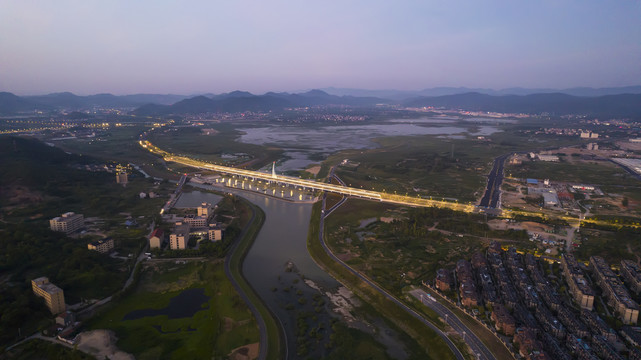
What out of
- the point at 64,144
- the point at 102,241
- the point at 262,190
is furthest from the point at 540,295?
the point at 64,144

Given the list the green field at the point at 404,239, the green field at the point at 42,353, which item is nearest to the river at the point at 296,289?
the green field at the point at 404,239

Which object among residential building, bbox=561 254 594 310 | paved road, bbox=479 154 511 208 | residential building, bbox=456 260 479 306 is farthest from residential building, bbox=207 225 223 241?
paved road, bbox=479 154 511 208

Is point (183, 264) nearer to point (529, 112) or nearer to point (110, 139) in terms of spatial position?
point (110, 139)

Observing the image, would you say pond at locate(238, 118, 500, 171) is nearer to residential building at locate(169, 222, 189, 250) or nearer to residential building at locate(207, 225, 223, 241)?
residential building at locate(207, 225, 223, 241)

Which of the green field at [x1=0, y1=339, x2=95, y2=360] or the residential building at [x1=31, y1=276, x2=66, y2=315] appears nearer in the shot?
the green field at [x1=0, y1=339, x2=95, y2=360]

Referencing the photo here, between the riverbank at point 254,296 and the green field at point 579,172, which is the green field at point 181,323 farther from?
the green field at point 579,172
